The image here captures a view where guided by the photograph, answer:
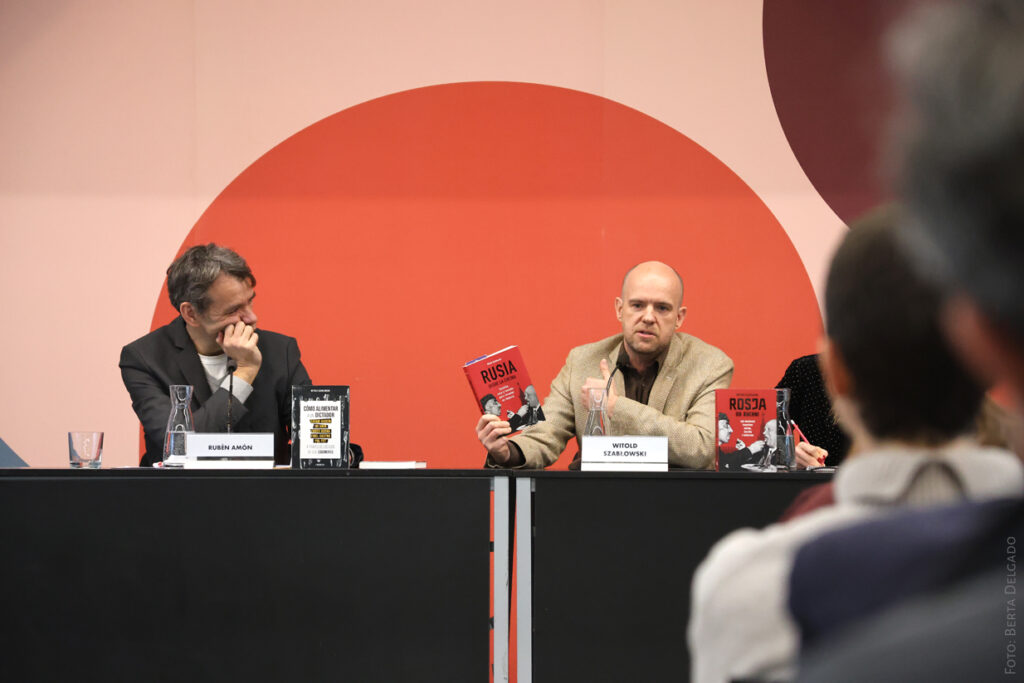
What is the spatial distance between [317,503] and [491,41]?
8.17ft

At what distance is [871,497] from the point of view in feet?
2.02

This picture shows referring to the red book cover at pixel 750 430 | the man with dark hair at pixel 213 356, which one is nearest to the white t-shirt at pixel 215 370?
the man with dark hair at pixel 213 356

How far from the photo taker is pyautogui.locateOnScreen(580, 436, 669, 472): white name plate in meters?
2.31

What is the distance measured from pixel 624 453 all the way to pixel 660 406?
0.80 meters

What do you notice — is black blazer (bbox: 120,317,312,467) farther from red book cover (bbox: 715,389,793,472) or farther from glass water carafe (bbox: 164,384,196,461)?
red book cover (bbox: 715,389,793,472)

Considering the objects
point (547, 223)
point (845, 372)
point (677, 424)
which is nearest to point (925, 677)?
point (845, 372)

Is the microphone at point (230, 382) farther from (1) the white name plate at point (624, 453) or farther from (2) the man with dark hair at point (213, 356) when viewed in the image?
(1) the white name plate at point (624, 453)

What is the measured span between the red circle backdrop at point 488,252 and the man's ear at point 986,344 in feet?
11.7

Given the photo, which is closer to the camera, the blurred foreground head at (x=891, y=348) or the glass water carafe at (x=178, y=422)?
the blurred foreground head at (x=891, y=348)

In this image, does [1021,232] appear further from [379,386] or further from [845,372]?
[379,386]

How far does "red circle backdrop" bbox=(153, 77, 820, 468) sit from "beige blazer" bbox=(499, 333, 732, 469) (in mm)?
737

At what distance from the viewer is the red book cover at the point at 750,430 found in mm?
2350

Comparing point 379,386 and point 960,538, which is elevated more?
point 379,386

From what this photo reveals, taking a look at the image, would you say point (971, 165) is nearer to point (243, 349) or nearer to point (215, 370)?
point (243, 349)
